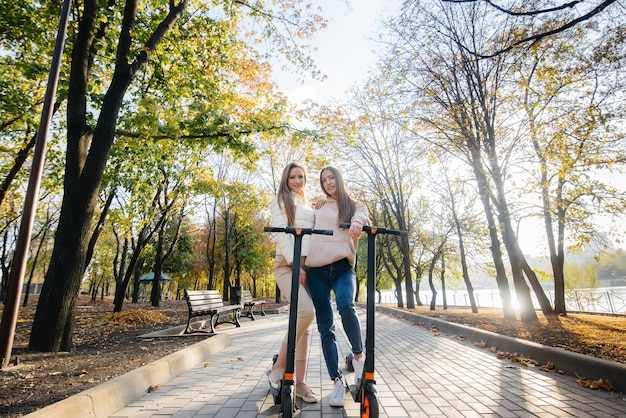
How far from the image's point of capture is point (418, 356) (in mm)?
5719

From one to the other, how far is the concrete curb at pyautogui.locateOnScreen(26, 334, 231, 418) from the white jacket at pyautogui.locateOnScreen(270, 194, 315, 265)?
202 centimetres

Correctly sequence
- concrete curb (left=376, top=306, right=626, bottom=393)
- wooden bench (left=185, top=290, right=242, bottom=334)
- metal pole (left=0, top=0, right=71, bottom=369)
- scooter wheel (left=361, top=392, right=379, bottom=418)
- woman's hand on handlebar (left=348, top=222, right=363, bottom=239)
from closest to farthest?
scooter wheel (left=361, top=392, right=379, bottom=418) → woman's hand on handlebar (left=348, top=222, right=363, bottom=239) → concrete curb (left=376, top=306, right=626, bottom=393) → metal pole (left=0, top=0, right=71, bottom=369) → wooden bench (left=185, top=290, right=242, bottom=334)

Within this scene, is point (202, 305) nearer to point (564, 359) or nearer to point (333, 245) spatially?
point (333, 245)

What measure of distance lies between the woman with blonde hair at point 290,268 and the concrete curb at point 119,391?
1462 millimetres

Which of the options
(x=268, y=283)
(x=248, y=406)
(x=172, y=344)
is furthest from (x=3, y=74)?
(x=268, y=283)

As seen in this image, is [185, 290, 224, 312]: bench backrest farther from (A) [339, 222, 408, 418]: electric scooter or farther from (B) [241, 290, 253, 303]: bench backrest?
(A) [339, 222, 408, 418]: electric scooter

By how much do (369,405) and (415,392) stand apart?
1.54m

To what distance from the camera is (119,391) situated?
129 inches

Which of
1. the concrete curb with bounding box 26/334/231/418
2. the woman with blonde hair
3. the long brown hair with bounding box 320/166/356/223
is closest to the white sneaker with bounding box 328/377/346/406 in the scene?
the woman with blonde hair

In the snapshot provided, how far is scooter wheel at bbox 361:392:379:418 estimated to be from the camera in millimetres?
2447

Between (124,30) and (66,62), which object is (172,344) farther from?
(66,62)

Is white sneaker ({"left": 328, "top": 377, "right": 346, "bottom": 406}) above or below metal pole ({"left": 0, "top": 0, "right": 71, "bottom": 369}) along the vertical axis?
below

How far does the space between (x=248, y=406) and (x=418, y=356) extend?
3502 millimetres

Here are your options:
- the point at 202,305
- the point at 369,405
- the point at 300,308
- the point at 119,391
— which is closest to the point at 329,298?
the point at 300,308
